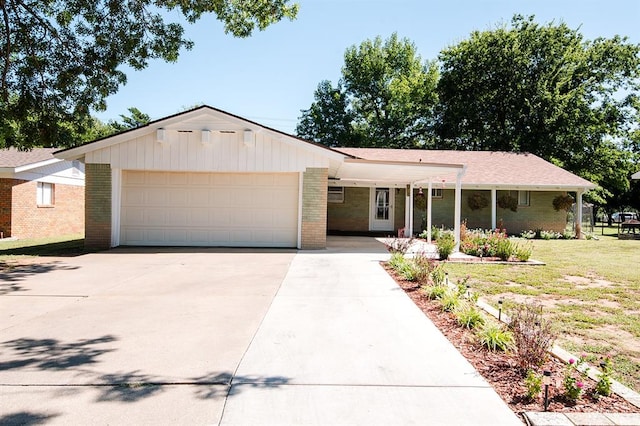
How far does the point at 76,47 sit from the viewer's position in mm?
11461

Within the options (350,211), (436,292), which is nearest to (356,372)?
(436,292)

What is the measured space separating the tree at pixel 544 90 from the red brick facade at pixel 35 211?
2810cm

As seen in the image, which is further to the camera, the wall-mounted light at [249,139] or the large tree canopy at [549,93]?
the large tree canopy at [549,93]

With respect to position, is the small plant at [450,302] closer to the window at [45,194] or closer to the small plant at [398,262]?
the small plant at [398,262]

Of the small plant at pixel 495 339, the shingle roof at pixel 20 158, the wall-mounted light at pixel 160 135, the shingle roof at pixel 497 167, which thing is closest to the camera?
the small plant at pixel 495 339

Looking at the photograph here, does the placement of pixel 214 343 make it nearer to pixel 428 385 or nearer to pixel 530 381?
pixel 428 385

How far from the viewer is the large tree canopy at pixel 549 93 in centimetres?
2892

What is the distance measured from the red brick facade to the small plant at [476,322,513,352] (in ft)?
57.7

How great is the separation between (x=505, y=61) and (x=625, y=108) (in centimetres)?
916

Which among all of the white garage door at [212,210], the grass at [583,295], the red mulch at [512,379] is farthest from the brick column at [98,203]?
the red mulch at [512,379]

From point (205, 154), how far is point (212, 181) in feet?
3.82

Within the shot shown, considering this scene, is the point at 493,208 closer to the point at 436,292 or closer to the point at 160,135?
the point at 436,292

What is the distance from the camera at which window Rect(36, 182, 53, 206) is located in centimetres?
1708

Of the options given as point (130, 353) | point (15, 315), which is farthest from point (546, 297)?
point (15, 315)
